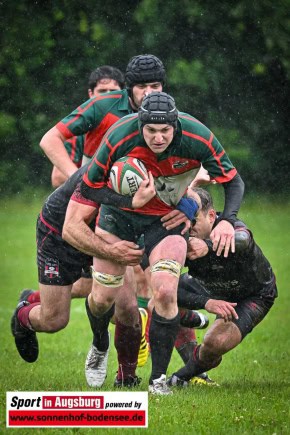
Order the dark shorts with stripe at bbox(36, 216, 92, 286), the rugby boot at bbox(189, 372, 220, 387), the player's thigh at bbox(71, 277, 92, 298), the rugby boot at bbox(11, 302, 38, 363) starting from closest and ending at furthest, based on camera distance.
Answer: the rugby boot at bbox(189, 372, 220, 387), the dark shorts with stripe at bbox(36, 216, 92, 286), the rugby boot at bbox(11, 302, 38, 363), the player's thigh at bbox(71, 277, 92, 298)

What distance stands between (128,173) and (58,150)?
219 centimetres

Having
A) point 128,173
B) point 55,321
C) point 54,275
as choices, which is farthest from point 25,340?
point 128,173

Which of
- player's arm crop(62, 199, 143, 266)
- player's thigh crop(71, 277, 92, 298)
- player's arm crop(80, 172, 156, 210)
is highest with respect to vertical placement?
player's arm crop(80, 172, 156, 210)

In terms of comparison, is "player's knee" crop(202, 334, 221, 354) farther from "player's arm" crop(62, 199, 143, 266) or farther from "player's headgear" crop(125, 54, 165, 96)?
"player's headgear" crop(125, 54, 165, 96)

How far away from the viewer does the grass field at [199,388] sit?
6.31m

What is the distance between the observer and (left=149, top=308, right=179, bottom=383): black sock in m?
7.19

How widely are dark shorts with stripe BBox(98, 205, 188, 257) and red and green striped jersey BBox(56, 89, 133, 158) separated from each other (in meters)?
1.44

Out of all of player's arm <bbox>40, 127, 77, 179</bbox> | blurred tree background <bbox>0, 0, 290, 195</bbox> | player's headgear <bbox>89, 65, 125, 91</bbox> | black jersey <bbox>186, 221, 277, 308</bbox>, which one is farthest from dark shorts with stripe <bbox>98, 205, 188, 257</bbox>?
blurred tree background <bbox>0, 0, 290, 195</bbox>

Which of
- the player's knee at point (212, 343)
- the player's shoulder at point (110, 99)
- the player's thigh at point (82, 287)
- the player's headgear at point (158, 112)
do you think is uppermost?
the player's shoulder at point (110, 99)

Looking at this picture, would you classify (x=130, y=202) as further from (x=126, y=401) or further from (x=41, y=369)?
(x=41, y=369)

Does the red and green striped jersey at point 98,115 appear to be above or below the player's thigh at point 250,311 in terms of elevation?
above

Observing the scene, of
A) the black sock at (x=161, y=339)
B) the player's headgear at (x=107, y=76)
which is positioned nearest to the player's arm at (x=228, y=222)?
the black sock at (x=161, y=339)

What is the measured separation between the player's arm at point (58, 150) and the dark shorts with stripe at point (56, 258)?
1124mm

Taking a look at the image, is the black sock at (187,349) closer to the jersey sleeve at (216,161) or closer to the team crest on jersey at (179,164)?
the jersey sleeve at (216,161)
